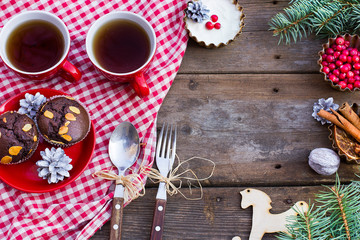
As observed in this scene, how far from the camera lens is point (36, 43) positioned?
1237 millimetres

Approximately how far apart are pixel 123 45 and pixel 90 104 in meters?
0.23

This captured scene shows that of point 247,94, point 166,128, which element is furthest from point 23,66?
point 247,94

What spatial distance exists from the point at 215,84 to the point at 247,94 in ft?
0.39

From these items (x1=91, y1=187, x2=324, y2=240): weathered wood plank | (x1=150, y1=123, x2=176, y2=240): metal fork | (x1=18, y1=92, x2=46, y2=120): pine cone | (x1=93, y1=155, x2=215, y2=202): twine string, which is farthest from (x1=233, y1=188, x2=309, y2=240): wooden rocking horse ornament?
(x1=18, y1=92, x2=46, y2=120): pine cone

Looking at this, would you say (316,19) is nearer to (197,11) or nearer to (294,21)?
(294,21)

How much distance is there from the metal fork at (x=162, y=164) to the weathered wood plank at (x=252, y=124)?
37 mm

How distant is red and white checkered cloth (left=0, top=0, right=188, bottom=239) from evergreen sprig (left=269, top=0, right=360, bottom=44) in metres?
0.36

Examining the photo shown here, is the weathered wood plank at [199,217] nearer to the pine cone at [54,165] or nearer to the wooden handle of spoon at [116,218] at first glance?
the wooden handle of spoon at [116,218]

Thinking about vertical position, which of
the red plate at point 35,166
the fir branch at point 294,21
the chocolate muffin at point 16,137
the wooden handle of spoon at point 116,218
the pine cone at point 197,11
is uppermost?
the pine cone at point 197,11

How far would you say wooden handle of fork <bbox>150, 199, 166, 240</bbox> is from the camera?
1206 millimetres

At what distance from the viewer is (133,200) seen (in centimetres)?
127

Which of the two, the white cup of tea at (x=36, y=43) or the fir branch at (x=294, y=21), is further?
the fir branch at (x=294, y=21)

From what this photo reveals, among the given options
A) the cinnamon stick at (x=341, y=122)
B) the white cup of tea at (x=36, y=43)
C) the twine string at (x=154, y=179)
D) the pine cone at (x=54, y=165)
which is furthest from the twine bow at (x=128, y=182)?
the cinnamon stick at (x=341, y=122)

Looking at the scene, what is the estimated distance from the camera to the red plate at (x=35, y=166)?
3.92 ft
